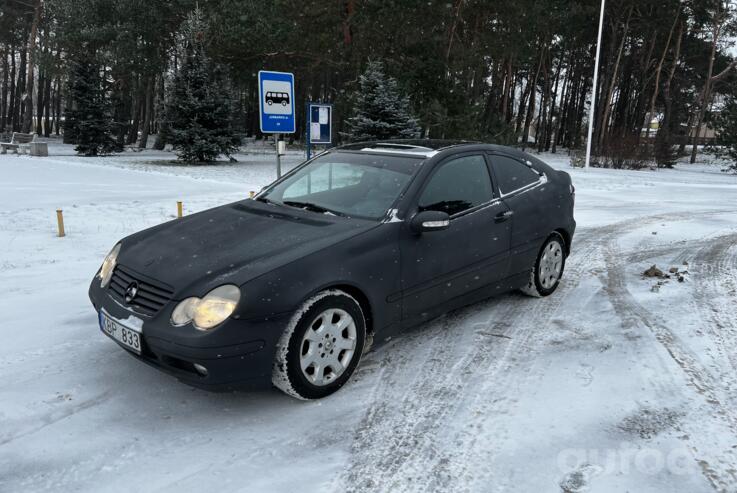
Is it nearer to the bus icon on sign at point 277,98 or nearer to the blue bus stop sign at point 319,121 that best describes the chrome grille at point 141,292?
the bus icon on sign at point 277,98

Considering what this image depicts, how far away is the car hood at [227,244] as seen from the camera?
3.30 meters

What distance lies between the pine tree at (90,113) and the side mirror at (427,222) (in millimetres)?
24643

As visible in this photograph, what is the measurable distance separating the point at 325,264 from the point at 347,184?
1288 mm

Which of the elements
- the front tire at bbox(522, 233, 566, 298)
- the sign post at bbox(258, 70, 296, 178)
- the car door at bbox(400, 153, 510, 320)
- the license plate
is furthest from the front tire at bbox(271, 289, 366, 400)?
the sign post at bbox(258, 70, 296, 178)

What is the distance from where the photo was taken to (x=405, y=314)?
400 cm

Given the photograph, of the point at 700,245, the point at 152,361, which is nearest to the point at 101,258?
the point at 152,361

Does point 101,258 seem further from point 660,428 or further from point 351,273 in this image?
point 660,428

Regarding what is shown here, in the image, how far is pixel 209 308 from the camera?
3145mm

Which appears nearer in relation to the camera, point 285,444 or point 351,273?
point 285,444

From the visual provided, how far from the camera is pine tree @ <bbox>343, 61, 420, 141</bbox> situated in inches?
794

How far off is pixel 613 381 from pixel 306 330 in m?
2.11

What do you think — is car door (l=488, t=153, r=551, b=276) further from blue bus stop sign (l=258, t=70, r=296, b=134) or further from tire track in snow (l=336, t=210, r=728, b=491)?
blue bus stop sign (l=258, t=70, r=296, b=134)

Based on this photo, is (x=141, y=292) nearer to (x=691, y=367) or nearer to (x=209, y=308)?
(x=209, y=308)

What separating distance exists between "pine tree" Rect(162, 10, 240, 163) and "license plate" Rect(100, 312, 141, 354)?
19.8 m
